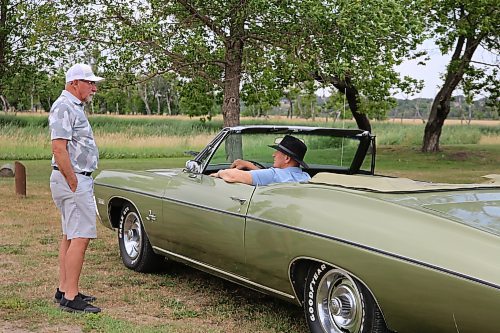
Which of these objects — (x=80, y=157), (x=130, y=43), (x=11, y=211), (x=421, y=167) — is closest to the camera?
(x=80, y=157)

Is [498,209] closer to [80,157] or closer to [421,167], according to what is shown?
[80,157]

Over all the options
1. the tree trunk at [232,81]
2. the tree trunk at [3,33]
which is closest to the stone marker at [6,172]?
the tree trunk at [232,81]

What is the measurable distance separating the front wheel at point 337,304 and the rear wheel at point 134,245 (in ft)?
7.27

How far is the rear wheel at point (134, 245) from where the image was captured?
620cm

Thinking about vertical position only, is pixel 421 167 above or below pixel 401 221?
below

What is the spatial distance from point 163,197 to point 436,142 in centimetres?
2458

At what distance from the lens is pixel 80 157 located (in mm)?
5059

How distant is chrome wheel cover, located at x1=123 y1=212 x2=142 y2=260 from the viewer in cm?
636

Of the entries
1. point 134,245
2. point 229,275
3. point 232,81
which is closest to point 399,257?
point 229,275

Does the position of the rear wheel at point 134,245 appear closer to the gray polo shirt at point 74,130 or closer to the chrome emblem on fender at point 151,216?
the chrome emblem on fender at point 151,216

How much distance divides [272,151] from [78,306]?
200 centimetres

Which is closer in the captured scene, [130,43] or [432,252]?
[432,252]

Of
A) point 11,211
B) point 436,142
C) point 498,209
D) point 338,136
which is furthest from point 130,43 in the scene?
point 436,142

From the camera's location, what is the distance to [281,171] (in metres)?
5.21
